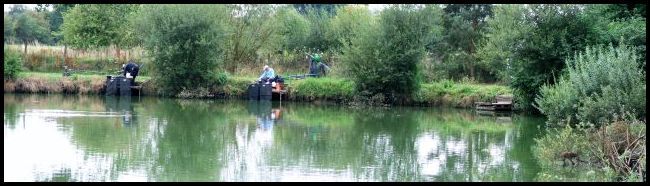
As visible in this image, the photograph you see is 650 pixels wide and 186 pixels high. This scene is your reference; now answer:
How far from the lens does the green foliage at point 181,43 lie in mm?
38969

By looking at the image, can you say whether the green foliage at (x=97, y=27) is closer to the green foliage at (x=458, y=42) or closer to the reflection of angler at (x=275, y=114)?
the green foliage at (x=458, y=42)

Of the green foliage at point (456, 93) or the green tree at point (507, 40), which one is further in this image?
the green foliage at point (456, 93)

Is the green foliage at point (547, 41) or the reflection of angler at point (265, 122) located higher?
the green foliage at point (547, 41)

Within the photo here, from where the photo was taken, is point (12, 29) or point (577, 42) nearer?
point (577, 42)

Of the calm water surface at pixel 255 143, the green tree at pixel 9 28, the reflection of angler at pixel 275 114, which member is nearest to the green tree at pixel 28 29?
the green tree at pixel 9 28

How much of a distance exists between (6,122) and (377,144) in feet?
34.5

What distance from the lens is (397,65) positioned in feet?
124

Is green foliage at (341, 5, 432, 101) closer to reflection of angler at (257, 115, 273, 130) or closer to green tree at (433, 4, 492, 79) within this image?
green tree at (433, 4, 492, 79)

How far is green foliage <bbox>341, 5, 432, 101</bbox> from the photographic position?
1463 inches

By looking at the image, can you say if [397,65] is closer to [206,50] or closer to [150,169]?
[206,50]

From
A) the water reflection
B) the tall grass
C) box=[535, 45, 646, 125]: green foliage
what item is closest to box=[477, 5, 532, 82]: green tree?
box=[535, 45, 646, 125]: green foliage

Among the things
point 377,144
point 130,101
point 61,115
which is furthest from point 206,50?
point 377,144

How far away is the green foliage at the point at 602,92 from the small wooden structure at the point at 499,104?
12.1 metres

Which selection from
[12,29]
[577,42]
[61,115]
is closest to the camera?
[61,115]
